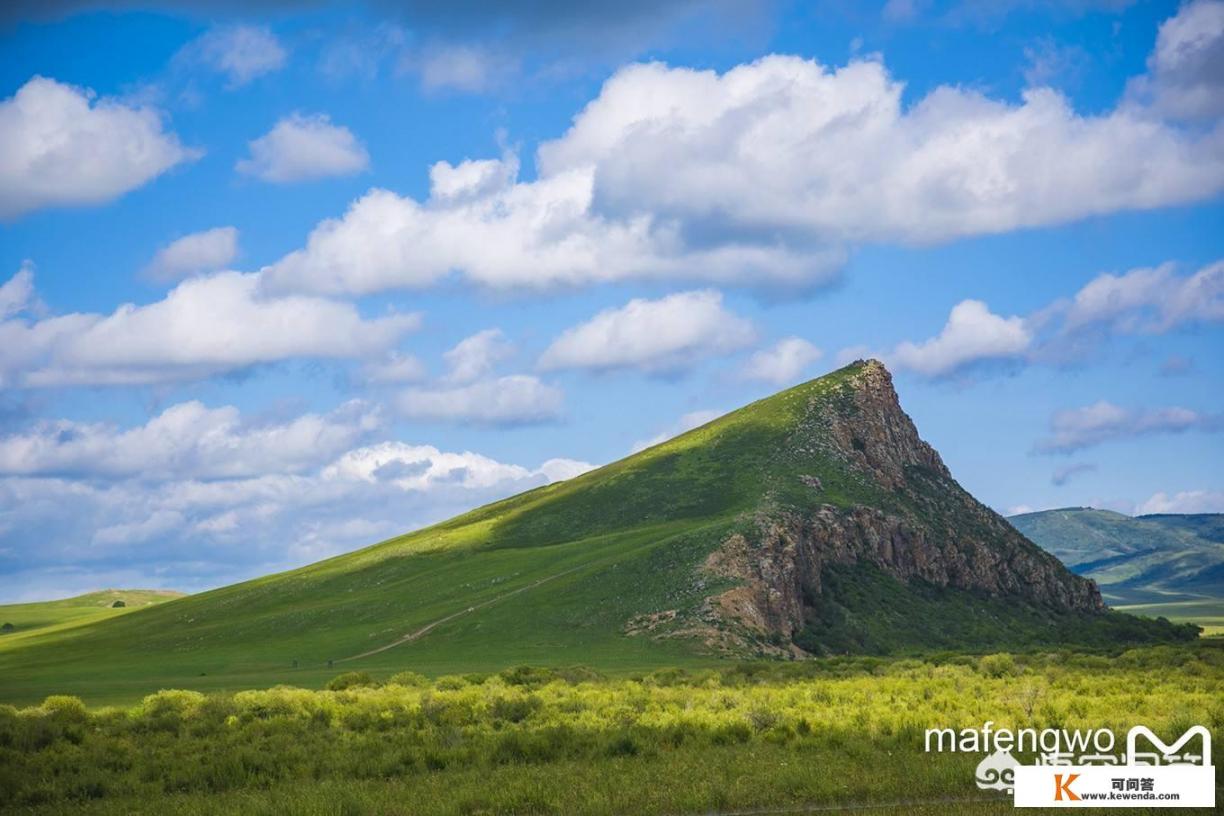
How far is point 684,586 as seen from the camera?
122188mm

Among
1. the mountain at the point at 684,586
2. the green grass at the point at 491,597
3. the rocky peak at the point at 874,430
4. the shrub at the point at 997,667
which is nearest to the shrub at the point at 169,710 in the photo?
the green grass at the point at 491,597

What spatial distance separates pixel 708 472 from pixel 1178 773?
150 meters

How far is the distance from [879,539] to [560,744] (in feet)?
383

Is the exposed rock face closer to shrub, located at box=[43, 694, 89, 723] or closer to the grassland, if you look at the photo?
the grassland

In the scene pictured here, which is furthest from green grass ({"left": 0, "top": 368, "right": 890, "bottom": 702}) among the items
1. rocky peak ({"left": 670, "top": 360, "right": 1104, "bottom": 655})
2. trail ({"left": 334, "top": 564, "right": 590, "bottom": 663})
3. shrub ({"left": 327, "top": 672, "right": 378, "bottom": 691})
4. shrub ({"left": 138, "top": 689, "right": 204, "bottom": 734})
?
shrub ({"left": 138, "top": 689, "right": 204, "bottom": 734})

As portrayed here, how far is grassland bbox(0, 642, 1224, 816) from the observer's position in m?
31.5

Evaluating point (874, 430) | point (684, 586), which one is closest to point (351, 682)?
point (684, 586)

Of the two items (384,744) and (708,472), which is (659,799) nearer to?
(384,744)

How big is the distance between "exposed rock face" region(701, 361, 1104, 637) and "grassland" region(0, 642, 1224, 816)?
61534 millimetres

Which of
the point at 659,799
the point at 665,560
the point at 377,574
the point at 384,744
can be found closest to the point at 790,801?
the point at 659,799

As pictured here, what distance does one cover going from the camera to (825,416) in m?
182

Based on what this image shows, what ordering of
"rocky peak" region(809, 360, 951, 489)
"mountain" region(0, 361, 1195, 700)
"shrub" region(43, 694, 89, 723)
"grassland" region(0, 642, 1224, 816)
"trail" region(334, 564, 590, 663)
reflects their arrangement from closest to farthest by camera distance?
"grassland" region(0, 642, 1224, 816), "shrub" region(43, 694, 89, 723), "mountain" region(0, 361, 1195, 700), "trail" region(334, 564, 590, 663), "rocky peak" region(809, 360, 951, 489)

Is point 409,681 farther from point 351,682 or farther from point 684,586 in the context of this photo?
point 684,586

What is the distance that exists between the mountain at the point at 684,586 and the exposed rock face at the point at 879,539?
332 mm
